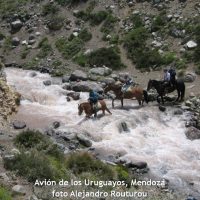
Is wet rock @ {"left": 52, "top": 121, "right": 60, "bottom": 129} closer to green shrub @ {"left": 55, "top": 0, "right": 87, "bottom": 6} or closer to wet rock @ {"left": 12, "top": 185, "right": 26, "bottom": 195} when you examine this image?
wet rock @ {"left": 12, "top": 185, "right": 26, "bottom": 195}

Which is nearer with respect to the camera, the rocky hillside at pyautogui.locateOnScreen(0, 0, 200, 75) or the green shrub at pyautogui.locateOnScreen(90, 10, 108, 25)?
the rocky hillside at pyautogui.locateOnScreen(0, 0, 200, 75)

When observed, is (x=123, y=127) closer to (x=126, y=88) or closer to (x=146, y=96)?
(x=126, y=88)

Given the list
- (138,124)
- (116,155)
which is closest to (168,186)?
(116,155)

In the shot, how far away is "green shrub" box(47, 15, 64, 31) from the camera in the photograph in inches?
1834

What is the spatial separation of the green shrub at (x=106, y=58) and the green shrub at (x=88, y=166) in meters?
18.7

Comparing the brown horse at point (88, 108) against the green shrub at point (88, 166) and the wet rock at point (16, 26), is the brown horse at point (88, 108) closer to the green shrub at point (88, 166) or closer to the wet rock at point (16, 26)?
the green shrub at point (88, 166)

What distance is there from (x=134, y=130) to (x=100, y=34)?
17.9 meters

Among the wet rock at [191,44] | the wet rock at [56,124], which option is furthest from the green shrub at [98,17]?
the wet rock at [56,124]

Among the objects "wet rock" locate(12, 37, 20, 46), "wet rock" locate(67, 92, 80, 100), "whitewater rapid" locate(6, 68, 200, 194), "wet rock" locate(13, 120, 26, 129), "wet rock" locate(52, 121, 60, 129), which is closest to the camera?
"whitewater rapid" locate(6, 68, 200, 194)

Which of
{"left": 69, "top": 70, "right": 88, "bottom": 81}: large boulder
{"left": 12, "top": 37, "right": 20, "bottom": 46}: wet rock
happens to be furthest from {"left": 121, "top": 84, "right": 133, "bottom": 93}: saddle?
{"left": 12, "top": 37, "right": 20, "bottom": 46}: wet rock

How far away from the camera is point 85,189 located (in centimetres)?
1950

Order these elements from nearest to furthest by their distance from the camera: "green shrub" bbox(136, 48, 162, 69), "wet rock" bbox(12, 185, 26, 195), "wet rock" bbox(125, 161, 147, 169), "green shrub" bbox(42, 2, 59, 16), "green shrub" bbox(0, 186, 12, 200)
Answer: "green shrub" bbox(0, 186, 12, 200) < "wet rock" bbox(12, 185, 26, 195) < "wet rock" bbox(125, 161, 147, 169) < "green shrub" bbox(136, 48, 162, 69) < "green shrub" bbox(42, 2, 59, 16)

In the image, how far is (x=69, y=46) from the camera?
144ft

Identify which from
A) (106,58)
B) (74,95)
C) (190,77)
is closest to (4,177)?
(74,95)
